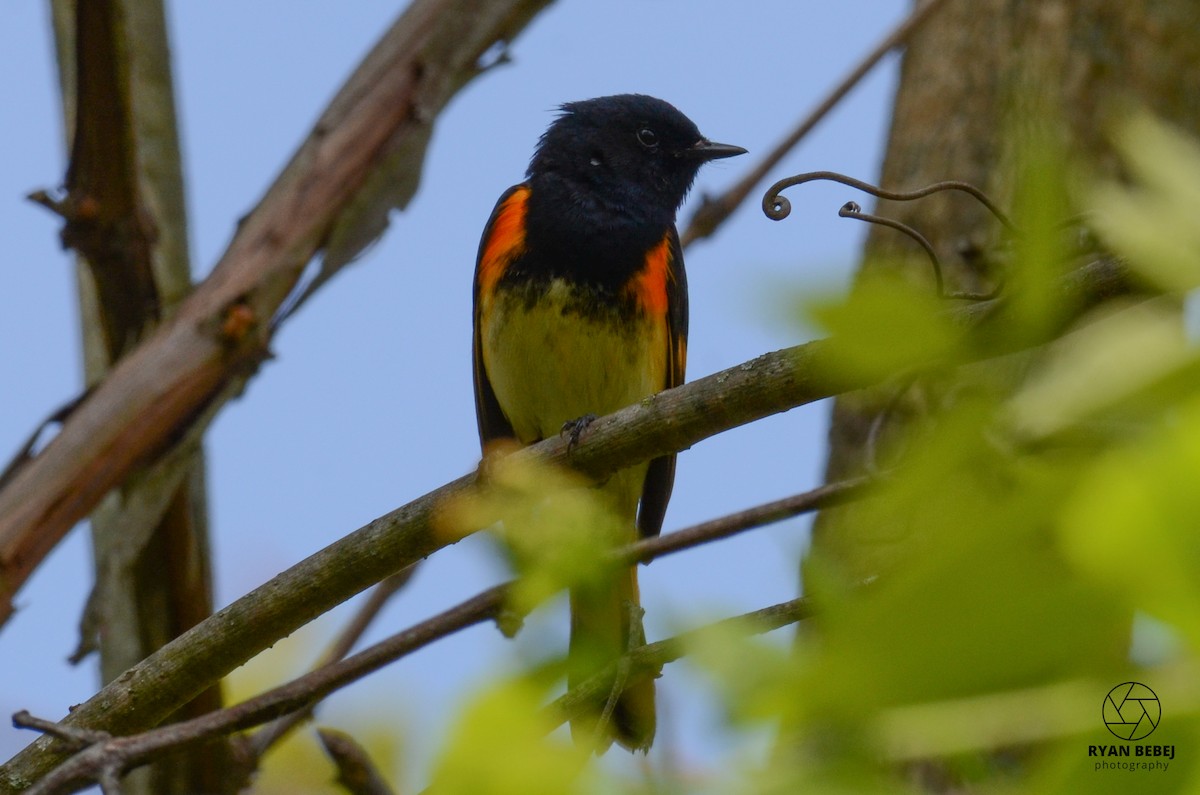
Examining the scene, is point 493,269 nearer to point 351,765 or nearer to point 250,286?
point 250,286

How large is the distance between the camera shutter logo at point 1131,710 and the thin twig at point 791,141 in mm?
4051

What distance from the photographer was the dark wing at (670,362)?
4773mm

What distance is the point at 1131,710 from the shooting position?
873 mm

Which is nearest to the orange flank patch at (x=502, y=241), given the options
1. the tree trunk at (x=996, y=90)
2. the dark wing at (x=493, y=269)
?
the dark wing at (x=493, y=269)

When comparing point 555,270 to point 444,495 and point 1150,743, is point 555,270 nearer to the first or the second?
point 444,495

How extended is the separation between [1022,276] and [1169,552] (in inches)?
10.5

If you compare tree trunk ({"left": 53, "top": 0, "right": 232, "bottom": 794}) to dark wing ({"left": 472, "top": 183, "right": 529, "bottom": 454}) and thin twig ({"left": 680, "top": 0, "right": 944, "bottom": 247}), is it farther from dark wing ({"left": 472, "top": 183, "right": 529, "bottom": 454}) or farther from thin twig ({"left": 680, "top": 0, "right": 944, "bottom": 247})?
thin twig ({"left": 680, "top": 0, "right": 944, "bottom": 247})

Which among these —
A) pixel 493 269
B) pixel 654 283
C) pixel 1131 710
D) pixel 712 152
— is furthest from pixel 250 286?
pixel 1131 710

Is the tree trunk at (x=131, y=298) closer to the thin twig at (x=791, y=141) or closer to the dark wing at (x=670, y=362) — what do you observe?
the dark wing at (x=670, y=362)

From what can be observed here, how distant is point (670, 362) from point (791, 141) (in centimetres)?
88

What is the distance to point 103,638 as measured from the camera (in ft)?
12.9

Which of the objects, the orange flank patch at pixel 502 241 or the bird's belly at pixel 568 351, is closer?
the bird's belly at pixel 568 351

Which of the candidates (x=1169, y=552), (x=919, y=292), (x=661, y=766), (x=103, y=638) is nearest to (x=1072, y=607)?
(x=1169, y=552)

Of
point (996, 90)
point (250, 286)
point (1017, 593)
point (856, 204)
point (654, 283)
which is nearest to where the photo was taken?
point (1017, 593)
